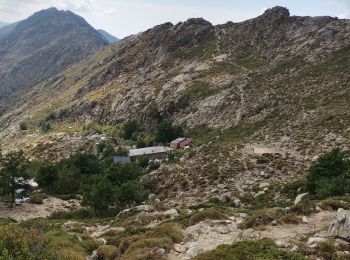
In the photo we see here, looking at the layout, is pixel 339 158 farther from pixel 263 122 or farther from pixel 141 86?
pixel 141 86

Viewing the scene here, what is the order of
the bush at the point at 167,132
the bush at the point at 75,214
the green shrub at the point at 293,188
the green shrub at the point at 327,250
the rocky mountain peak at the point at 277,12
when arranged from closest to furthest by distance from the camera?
1. the green shrub at the point at 327,250
2. the green shrub at the point at 293,188
3. the bush at the point at 75,214
4. the bush at the point at 167,132
5. the rocky mountain peak at the point at 277,12

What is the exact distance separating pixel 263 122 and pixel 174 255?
6902 cm

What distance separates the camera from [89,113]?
559 feet

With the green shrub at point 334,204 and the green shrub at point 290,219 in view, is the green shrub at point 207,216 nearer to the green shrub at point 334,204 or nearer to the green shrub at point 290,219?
the green shrub at point 290,219

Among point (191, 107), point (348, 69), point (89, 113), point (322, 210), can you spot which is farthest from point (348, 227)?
point (89, 113)

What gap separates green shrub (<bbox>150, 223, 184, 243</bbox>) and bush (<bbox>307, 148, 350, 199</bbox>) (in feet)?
56.0

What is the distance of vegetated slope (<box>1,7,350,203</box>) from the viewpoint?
63000 millimetres

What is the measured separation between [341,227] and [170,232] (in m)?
10.6

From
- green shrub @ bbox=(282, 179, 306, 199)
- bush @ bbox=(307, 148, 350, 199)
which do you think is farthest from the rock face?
Answer: green shrub @ bbox=(282, 179, 306, 199)

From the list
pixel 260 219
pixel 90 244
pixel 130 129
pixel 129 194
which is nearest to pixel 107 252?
pixel 90 244

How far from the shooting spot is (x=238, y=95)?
11425cm

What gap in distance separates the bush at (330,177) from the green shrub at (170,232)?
17.1 m

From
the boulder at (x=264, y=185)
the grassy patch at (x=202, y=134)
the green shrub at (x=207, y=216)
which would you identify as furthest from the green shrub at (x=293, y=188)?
the grassy patch at (x=202, y=134)

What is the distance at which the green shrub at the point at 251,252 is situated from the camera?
69.1 feet
